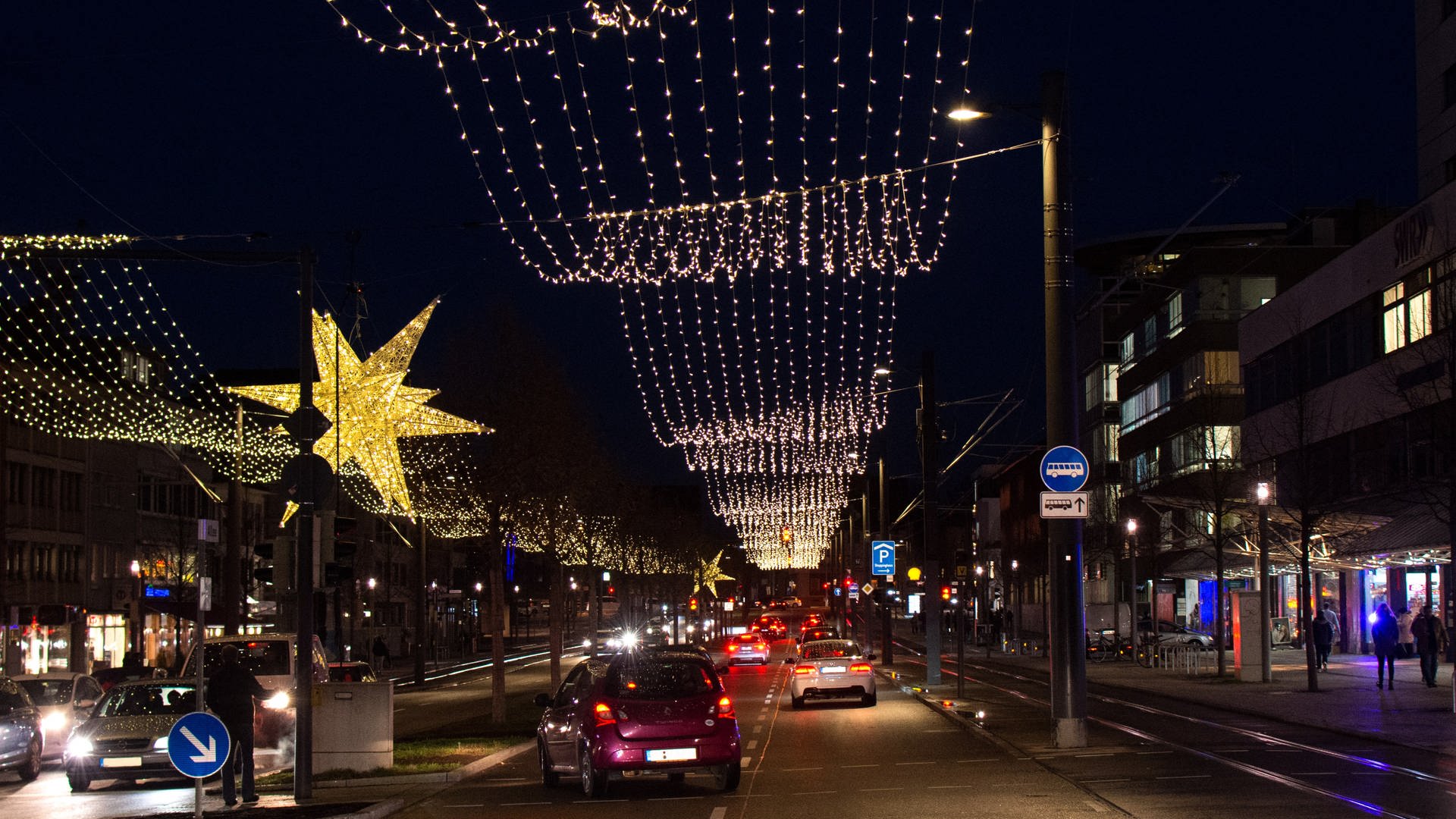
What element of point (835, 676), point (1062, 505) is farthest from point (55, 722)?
point (1062, 505)

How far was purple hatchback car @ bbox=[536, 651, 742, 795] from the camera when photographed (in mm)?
17578

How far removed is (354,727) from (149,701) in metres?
3.44

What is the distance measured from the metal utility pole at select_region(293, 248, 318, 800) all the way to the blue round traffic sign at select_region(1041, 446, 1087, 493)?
9.19m

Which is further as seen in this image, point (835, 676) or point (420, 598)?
point (420, 598)

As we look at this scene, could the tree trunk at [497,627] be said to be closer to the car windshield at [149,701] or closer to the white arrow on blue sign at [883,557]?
the car windshield at [149,701]

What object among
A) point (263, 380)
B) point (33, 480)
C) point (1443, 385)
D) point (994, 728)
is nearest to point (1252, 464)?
point (1443, 385)

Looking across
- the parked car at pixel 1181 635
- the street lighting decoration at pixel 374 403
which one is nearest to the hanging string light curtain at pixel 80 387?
the street lighting decoration at pixel 374 403

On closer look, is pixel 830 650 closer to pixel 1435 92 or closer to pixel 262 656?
pixel 262 656

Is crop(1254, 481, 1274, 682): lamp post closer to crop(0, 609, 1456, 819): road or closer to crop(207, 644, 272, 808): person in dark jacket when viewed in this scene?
crop(0, 609, 1456, 819): road

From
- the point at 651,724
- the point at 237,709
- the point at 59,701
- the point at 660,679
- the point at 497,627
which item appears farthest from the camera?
the point at 59,701

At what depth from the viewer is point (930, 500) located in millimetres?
39719

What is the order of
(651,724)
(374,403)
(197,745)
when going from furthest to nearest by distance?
(374,403)
(651,724)
(197,745)

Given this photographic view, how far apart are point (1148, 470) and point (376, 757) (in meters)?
60.2

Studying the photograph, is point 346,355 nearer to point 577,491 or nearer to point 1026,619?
point 577,491
